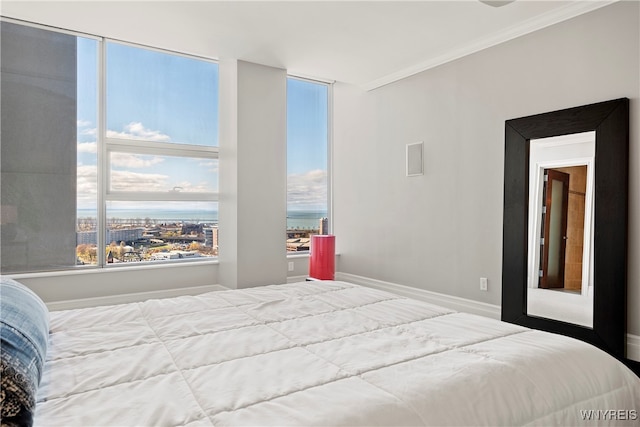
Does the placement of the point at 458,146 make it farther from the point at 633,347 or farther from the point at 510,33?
the point at 633,347

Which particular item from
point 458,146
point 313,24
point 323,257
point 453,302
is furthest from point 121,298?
point 458,146

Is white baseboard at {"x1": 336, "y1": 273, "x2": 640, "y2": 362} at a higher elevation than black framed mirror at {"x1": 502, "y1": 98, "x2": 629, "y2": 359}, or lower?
lower

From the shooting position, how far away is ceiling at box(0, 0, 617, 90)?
10.3 feet

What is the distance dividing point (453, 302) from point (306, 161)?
2630 millimetres

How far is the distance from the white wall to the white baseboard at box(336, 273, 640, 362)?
62 millimetres

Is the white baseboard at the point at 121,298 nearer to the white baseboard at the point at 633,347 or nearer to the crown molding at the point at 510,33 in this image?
the crown molding at the point at 510,33

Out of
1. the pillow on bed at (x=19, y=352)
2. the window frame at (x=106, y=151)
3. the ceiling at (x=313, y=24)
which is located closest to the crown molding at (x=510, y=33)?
the ceiling at (x=313, y=24)

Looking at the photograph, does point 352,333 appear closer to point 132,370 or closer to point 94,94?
point 132,370

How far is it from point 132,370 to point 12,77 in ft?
12.3

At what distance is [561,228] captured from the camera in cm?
327

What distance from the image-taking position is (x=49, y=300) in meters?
3.80

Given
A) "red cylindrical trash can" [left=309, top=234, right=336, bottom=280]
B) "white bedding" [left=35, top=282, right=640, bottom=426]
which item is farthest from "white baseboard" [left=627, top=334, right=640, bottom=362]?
"red cylindrical trash can" [left=309, top=234, right=336, bottom=280]

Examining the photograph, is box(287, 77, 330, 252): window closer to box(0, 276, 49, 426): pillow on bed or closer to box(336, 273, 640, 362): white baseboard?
box(336, 273, 640, 362): white baseboard

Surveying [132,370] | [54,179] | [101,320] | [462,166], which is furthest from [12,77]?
[462,166]
